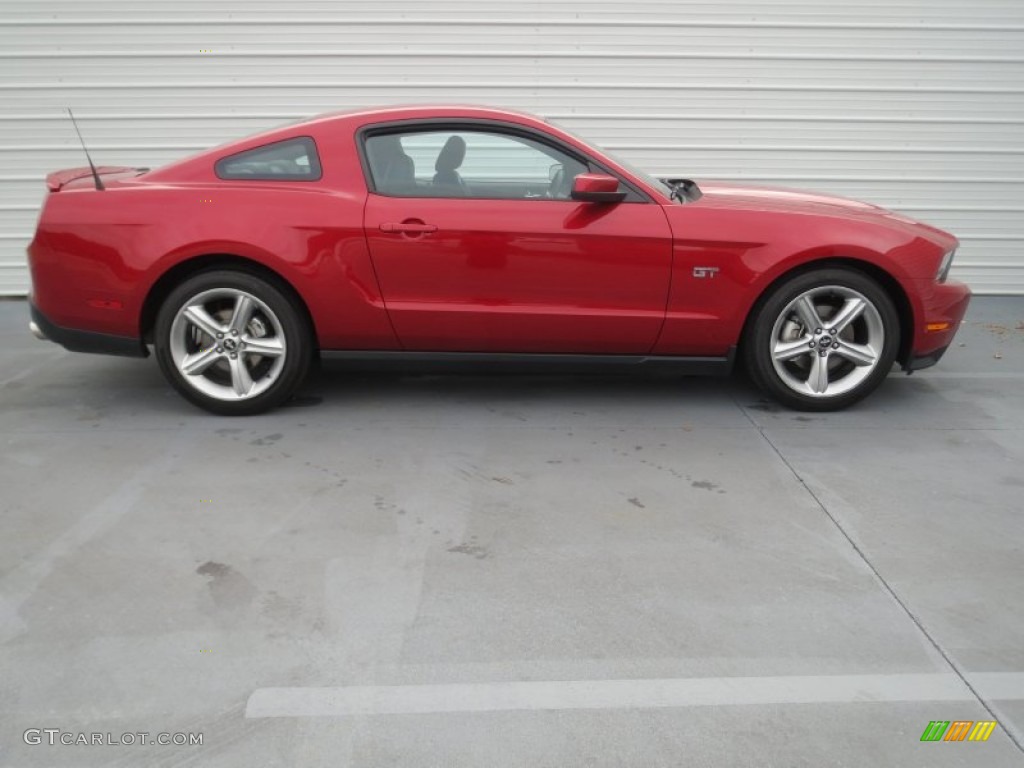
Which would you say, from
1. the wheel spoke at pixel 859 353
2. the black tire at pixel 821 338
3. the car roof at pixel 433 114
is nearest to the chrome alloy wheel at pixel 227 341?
the car roof at pixel 433 114

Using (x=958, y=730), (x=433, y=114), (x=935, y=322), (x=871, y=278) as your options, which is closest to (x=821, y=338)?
(x=871, y=278)

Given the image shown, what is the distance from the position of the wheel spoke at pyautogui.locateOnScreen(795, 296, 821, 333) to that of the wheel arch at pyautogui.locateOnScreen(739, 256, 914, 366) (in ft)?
0.46

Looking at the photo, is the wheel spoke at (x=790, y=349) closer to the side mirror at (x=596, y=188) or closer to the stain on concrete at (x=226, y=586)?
the side mirror at (x=596, y=188)

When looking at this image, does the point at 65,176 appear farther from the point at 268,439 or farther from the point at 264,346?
the point at 268,439

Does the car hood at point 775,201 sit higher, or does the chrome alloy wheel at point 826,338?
the car hood at point 775,201

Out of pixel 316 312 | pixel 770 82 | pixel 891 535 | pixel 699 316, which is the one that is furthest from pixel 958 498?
pixel 770 82

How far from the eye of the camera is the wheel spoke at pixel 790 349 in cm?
457

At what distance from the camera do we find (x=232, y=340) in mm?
4469

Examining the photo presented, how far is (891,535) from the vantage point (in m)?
3.37

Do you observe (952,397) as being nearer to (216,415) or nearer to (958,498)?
(958,498)

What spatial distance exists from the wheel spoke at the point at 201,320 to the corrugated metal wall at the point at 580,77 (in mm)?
3198

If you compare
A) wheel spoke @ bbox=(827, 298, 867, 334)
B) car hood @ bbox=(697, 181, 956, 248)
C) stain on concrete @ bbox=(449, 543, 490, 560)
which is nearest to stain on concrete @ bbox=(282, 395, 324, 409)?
stain on concrete @ bbox=(449, 543, 490, 560)

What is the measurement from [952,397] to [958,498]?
1.51 m

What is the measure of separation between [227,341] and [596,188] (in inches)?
77.8
